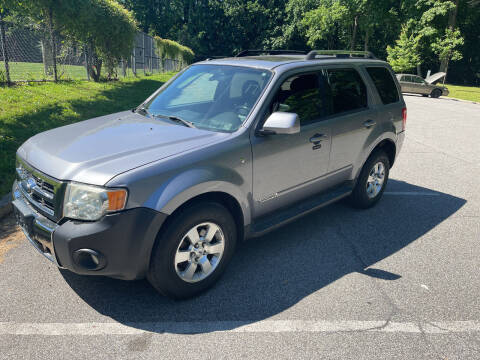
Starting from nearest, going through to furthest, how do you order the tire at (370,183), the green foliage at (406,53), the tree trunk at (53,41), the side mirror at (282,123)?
the side mirror at (282,123) → the tire at (370,183) → the tree trunk at (53,41) → the green foliage at (406,53)

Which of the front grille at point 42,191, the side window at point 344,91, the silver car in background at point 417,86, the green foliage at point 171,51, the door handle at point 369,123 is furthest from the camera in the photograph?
the green foliage at point 171,51

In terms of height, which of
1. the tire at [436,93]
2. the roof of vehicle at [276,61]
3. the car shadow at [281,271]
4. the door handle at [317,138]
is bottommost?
the tire at [436,93]

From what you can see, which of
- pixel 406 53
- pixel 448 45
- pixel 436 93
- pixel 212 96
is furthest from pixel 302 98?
pixel 406 53

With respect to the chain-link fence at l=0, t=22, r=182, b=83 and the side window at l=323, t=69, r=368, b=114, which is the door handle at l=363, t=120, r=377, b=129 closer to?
the side window at l=323, t=69, r=368, b=114

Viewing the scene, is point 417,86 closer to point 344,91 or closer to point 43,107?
point 43,107

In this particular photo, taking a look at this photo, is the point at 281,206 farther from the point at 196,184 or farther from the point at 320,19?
the point at 320,19

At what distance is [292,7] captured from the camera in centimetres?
5438

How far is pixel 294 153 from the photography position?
3.86 metres

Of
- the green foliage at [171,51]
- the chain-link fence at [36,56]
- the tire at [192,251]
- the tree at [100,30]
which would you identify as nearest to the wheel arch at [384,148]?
the tire at [192,251]

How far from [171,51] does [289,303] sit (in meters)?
31.5

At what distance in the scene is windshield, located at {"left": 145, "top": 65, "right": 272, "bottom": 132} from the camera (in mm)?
3664

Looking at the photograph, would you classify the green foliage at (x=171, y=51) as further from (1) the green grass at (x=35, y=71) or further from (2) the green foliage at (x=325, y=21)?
(2) the green foliage at (x=325, y=21)

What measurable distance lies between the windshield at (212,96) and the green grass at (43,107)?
2581 mm

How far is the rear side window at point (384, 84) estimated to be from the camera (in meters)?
5.05
